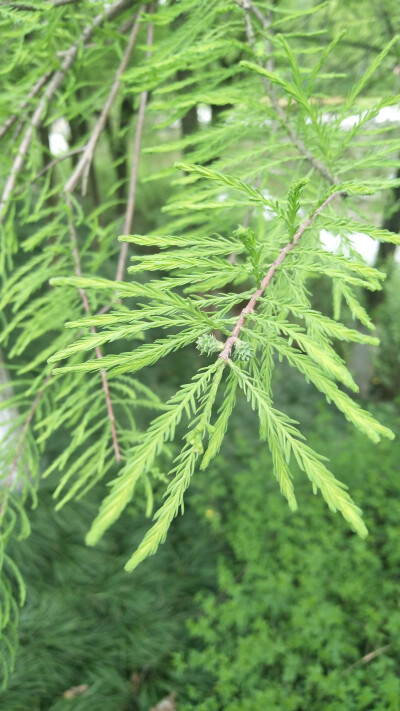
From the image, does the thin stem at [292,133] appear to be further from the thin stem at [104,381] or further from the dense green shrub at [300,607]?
the dense green shrub at [300,607]

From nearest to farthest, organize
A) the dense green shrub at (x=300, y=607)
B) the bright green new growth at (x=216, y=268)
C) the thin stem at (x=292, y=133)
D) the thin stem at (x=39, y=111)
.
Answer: the bright green new growth at (x=216, y=268) → the thin stem at (x=292, y=133) → the thin stem at (x=39, y=111) → the dense green shrub at (x=300, y=607)

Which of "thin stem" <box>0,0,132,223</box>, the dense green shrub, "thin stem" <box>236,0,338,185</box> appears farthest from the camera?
the dense green shrub

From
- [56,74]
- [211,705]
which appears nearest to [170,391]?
[211,705]

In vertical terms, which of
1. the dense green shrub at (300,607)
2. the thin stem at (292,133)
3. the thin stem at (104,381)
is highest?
the thin stem at (292,133)

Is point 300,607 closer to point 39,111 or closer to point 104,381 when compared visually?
point 104,381

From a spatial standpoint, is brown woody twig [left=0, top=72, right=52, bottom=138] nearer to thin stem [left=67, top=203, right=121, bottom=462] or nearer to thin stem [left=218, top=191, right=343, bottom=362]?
thin stem [left=67, top=203, right=121, bottom=462]

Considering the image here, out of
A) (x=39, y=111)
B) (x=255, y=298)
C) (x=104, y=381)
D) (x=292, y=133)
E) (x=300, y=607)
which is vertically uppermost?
(x=39, y=111)

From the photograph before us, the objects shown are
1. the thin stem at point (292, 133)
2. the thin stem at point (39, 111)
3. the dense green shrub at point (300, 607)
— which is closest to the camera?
the thin stem at point (292, 133)

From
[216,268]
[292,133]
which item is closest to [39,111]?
[292,133]

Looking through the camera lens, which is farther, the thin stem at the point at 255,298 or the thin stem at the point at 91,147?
the thin stem at the point at 91,147

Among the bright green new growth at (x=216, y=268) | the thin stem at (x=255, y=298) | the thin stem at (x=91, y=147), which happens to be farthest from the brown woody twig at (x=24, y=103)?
the thin stem at (x=255, y=298)

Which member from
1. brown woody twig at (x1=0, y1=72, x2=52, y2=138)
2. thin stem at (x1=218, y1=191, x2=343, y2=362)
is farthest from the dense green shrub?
brown woody twig at (x1=0, y1=72, x2=52, y2=138)
